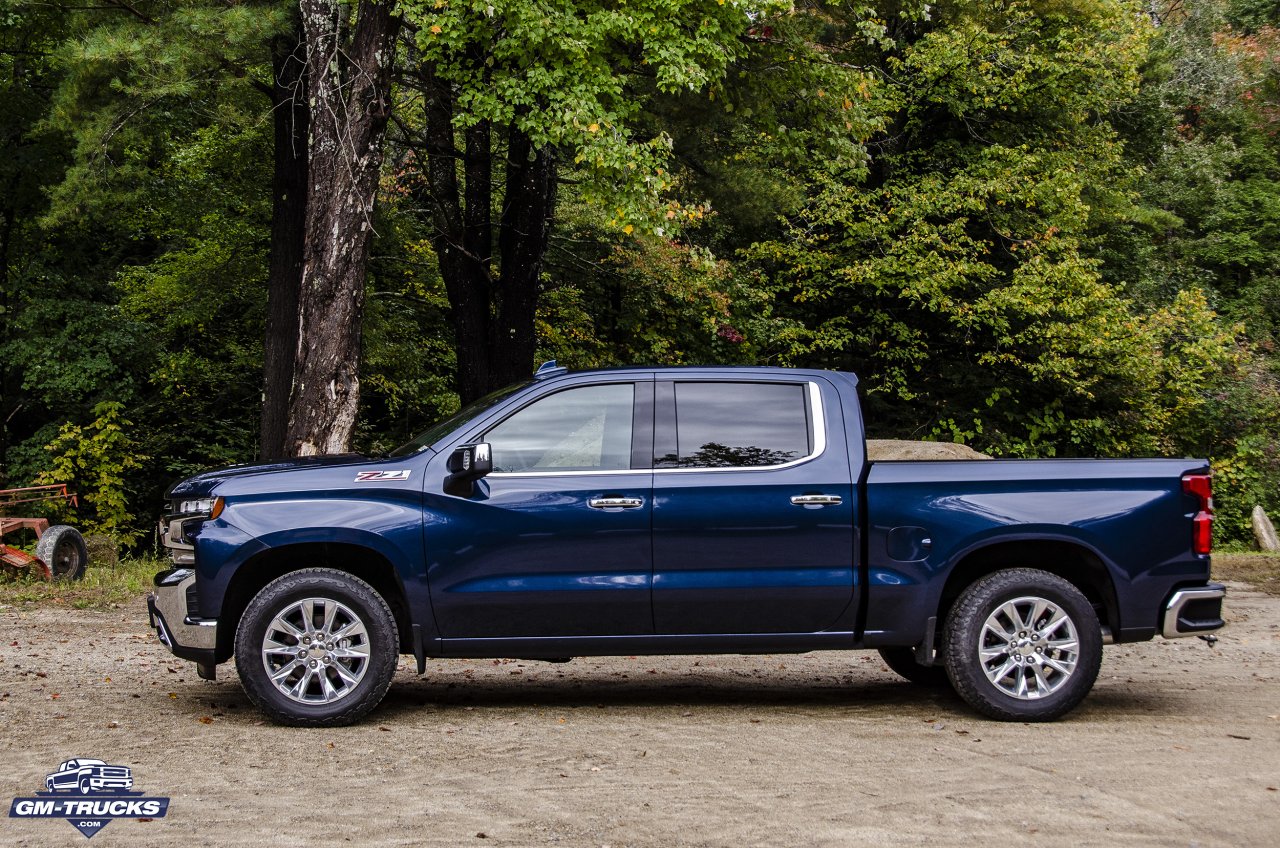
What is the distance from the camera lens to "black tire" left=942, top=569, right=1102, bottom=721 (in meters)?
7.02

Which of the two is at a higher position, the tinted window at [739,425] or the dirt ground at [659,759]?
the tinted window at [739,425]

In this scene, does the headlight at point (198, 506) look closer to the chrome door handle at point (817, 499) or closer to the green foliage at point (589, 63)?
the chrome door handle at point (817, 499)

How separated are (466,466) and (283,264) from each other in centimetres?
1103

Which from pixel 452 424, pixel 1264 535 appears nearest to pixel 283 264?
pixel 452 424

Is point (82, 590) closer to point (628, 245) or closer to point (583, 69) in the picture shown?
point (583, 69)

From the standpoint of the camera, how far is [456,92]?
53.7ft

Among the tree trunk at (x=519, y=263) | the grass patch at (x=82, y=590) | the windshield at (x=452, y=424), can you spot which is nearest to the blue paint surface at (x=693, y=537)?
the windshield at (x=452, y=424)

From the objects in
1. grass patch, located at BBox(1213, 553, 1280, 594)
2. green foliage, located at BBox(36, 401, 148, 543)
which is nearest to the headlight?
grass patch, located at BBox(1213, 553, 1280, 594)

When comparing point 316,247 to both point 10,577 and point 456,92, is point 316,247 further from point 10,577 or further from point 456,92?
point 10,577

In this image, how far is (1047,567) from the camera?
7.45 meters

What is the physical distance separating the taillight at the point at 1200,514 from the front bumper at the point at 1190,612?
0.25 m

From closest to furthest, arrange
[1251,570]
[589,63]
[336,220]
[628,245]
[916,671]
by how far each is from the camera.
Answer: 1. [916,671]
2. [336,220]
3. [589,63]
4. [1251,570]
5. [628,245]

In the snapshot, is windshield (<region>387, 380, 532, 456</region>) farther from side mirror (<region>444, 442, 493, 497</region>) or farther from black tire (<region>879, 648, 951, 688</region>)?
black tire (<region>879, 648, 951, 688</region>)

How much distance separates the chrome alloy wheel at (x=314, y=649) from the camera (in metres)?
6.82
